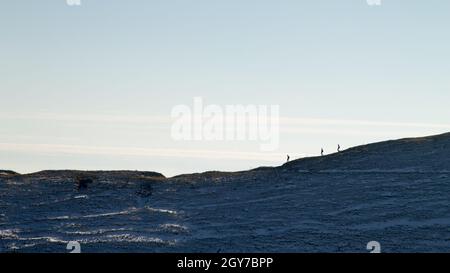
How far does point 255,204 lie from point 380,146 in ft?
89.9

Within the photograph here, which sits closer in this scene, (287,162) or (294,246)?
(294,246)

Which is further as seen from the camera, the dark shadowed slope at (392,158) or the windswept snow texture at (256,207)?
the dark shadowed slope at (392,158)

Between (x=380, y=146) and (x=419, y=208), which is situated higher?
(x=380, y=146)

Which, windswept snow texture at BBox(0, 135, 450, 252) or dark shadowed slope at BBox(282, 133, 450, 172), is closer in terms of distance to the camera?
windswept snow texture at BBox(0, 135, 450, 252)

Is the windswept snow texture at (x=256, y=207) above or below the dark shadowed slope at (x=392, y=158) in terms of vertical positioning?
below

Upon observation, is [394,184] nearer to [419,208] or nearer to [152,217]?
[419,208]

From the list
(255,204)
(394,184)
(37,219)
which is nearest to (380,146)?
(394,184)

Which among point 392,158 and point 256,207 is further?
point 392,158

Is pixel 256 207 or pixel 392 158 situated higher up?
pixel 392 158

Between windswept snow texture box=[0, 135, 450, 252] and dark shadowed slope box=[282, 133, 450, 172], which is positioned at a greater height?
dark shadowed slope box=[282, 133, 450, 172]

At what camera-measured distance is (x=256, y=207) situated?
240ft

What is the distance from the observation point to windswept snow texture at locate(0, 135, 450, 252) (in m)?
60.8

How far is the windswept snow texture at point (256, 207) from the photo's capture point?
60.8 m

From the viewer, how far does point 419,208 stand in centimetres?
6762
